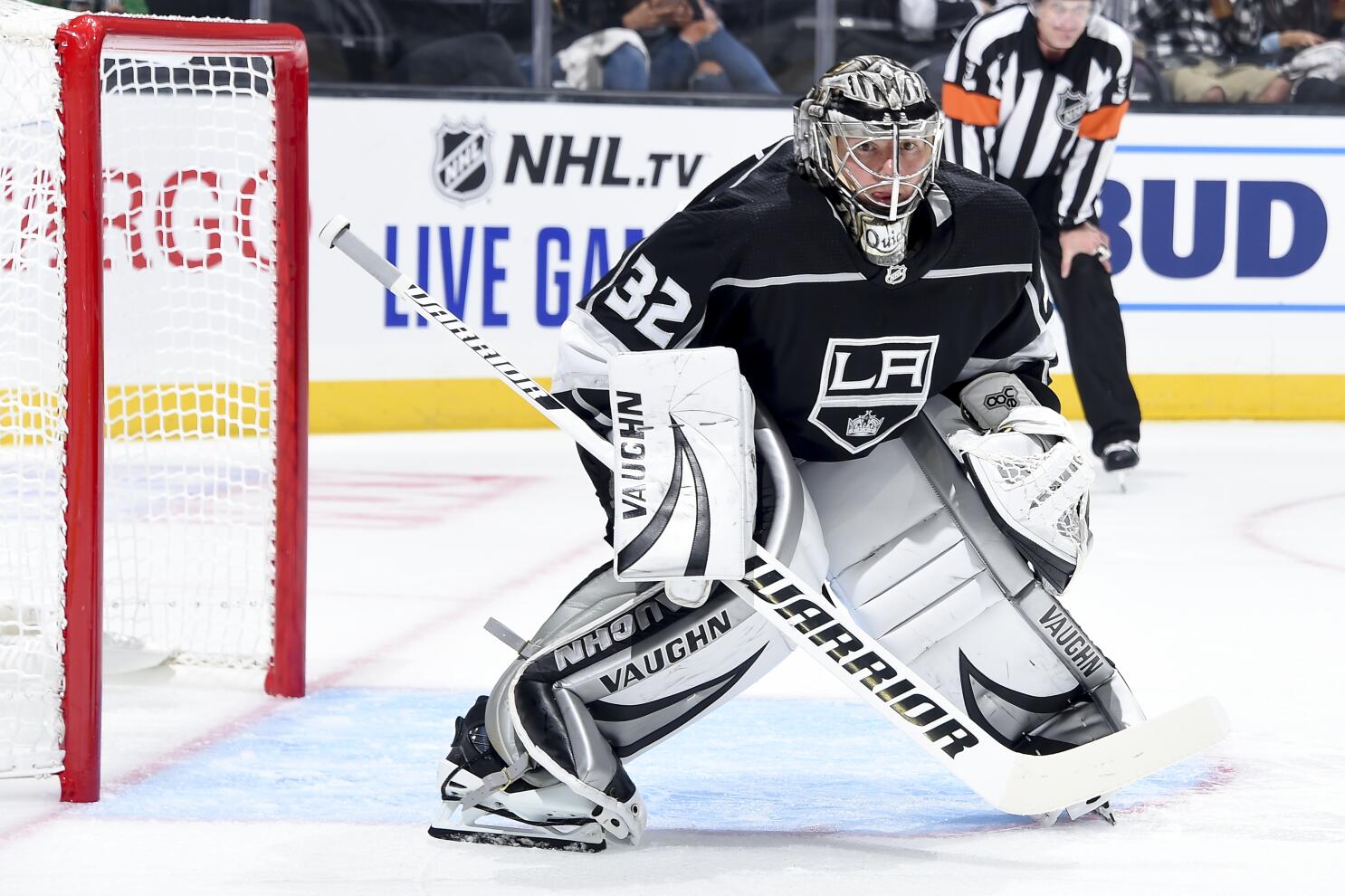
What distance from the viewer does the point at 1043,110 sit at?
445 centimetres

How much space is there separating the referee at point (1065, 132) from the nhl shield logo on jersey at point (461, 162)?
1.36 metres

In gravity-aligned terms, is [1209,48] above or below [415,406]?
above

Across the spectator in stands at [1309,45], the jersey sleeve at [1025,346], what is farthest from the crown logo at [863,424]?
the spectator in stands at [1309,45]

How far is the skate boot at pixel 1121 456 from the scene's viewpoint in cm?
438

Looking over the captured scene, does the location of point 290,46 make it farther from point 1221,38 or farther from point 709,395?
point 1221,38

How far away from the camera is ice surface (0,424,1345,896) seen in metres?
1.76

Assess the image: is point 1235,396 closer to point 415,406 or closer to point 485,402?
point 485,402

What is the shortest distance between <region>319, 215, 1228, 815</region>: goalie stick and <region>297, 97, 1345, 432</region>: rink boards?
3425 millimetres

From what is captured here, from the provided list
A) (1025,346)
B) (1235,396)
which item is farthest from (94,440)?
(1235,396)

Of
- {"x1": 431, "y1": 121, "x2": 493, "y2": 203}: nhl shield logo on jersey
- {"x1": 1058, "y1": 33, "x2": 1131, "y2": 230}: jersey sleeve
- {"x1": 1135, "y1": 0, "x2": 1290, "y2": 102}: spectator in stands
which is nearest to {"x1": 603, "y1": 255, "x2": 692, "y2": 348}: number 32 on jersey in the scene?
{"x1": 1058, "y1": 33, "x2": 1131, "y2": 230}: jersey sleeve

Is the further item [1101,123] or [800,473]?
[1101,123]

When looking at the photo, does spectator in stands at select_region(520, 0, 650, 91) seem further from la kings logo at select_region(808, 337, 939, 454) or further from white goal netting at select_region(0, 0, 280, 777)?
la kings logo at select_region(808, 337, 939, 454)

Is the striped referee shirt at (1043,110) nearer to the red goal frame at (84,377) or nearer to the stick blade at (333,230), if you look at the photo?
the stick blade at (333,230)

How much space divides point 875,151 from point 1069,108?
2791 millimetres
